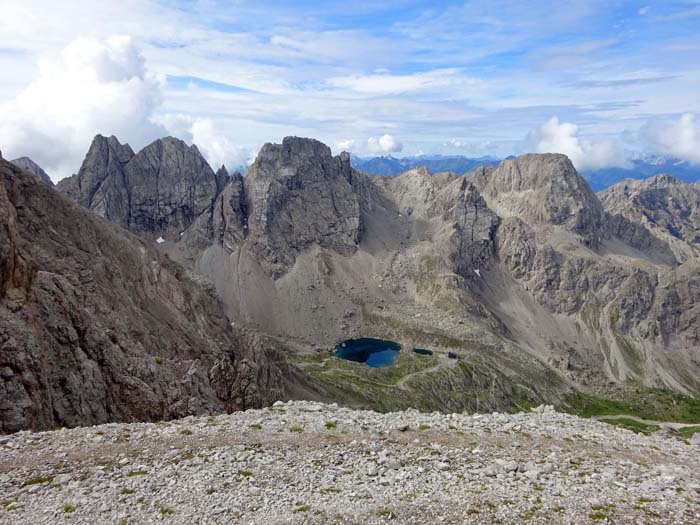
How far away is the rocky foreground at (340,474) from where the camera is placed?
70.2 ft

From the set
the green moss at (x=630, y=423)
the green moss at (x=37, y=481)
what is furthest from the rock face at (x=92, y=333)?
the green moss at (x=630, y=423)

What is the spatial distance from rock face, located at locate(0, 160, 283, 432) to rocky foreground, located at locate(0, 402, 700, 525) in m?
10.9

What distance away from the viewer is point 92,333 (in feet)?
149

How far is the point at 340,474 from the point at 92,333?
105ft

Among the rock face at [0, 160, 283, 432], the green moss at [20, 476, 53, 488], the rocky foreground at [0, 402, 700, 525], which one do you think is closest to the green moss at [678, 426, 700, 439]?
the rocky foreground at [0, 402, 700, 525]

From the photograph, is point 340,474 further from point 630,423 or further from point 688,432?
point 630,423

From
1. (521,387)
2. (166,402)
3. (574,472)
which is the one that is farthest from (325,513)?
(521,387)

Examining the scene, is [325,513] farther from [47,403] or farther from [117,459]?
[47,403]

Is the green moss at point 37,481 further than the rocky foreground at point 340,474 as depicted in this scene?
Yes

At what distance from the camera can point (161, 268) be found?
87.4 metres

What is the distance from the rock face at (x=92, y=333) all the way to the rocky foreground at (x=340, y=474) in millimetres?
10866

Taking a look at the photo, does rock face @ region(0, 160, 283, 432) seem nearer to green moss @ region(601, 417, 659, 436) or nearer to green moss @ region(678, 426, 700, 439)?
green moss @ region(678, 426, 700, 439)

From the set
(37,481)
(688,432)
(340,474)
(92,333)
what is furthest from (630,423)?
(37,481)

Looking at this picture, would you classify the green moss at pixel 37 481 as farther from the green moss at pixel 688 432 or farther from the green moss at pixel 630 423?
the green moss at pixel 630 423
